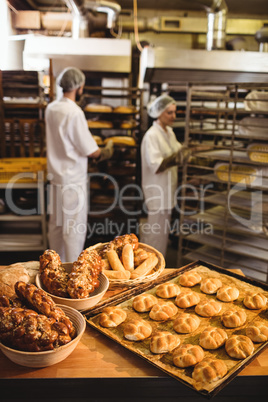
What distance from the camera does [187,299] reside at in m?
1.47

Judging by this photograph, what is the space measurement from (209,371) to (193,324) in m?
0.26

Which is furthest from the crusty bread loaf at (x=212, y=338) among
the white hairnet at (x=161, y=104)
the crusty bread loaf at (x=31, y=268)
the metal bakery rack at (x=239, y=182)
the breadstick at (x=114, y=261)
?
the white hairnet at (x=161, y=104)

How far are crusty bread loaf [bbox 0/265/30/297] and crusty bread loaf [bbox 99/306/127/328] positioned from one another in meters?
0.35

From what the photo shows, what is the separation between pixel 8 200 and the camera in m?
3.79

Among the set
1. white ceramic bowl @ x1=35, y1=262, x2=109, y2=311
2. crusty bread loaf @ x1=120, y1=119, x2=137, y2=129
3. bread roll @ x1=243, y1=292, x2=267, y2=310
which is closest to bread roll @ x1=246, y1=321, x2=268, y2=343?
bread roll @ x1=243, y1=292, x2=267, y2=310

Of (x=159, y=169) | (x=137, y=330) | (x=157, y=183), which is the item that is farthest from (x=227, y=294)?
(x=157, y=183)

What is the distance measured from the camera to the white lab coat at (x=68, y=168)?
319cm

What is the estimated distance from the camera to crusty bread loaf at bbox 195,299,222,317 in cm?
141

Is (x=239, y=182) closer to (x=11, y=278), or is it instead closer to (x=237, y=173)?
(x=237, y=173)

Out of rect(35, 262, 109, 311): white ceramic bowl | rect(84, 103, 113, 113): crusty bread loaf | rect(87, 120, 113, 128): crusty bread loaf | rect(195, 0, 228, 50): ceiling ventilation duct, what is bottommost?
rect(35, 262, 109, 311): white ceramic bowl

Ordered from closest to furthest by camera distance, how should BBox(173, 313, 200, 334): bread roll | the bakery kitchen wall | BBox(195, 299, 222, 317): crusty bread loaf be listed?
BBox(173, 313, 200, 334): bread roll < BBox(195, 299, 222, 317): crusty bread loaf < the bakery kitchen wall

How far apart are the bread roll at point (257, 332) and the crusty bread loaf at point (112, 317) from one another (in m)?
0.46

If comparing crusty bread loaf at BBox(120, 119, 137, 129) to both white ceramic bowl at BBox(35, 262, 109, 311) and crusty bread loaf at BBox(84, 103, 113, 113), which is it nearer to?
crusty bread loaf at BBox(84, 103, 113, 113)

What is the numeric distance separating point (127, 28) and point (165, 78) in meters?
2.53
